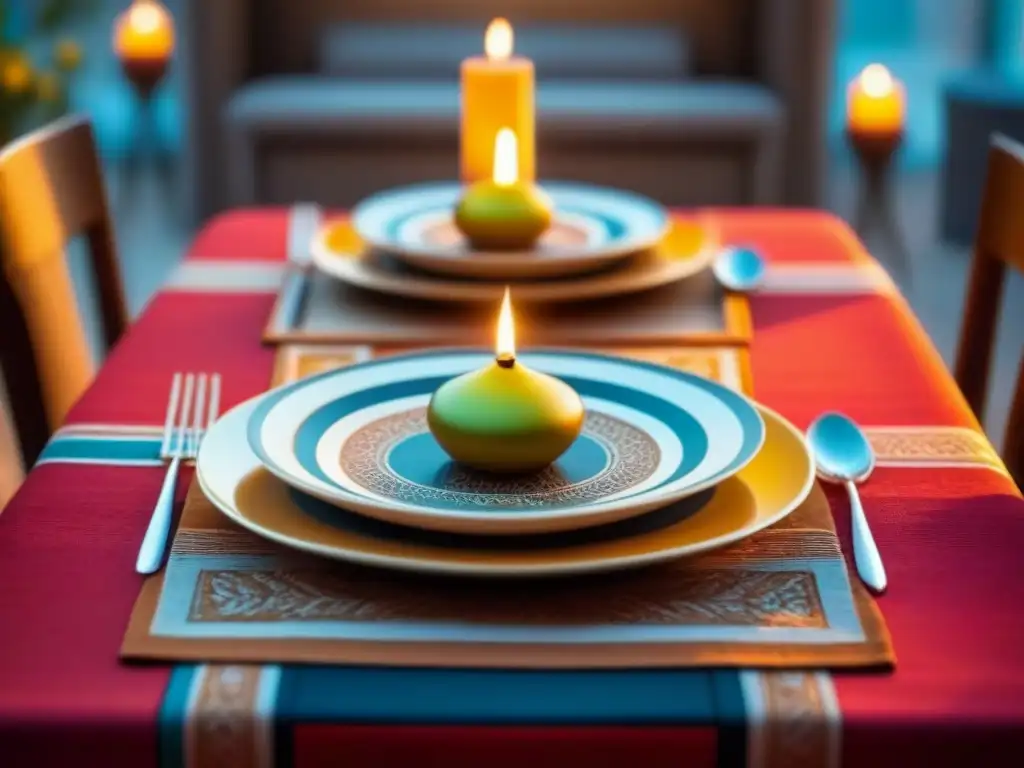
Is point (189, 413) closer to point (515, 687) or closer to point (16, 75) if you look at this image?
point (515, 687)

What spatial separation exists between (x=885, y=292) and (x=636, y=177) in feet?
7.78

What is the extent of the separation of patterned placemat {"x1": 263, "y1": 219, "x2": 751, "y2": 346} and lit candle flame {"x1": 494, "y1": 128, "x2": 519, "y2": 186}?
0.46 feet

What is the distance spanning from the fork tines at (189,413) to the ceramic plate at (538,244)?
0.89 feet

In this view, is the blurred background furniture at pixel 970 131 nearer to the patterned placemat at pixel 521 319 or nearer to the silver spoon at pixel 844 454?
the patterned placemat at pixel 521 319

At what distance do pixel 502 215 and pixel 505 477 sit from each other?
0.54 m

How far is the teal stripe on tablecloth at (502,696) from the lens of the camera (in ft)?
2.12

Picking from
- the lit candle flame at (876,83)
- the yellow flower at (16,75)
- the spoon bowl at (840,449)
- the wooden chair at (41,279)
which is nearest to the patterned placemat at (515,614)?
the spoon bowl at (840,449)

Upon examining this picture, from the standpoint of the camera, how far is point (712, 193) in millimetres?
3691

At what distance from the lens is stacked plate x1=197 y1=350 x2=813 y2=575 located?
73 cm

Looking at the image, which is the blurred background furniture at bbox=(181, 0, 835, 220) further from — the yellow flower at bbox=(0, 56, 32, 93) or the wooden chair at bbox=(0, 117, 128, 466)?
the wooden chair at bbox=(0, 117, 128, 466)

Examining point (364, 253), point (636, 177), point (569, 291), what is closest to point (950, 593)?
point (569, 291)

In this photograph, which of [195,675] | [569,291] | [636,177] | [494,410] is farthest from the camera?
[636,177]

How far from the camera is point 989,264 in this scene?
151 centimetres

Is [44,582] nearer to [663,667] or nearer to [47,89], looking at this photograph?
[663,667]
